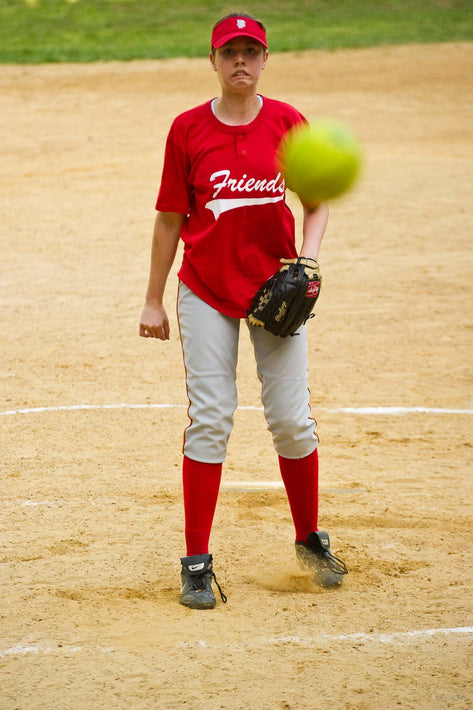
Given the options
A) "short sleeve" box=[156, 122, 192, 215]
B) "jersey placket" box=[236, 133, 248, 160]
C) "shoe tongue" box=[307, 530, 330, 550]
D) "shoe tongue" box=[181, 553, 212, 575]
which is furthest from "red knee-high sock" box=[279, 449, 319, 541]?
"jersey placket" box=[236, 133, 248, 160]

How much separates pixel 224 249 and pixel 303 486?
0.94 meters

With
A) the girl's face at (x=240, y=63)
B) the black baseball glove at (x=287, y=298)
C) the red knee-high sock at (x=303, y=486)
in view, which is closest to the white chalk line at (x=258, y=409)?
the red knee-high sock at (x=303, y=486)

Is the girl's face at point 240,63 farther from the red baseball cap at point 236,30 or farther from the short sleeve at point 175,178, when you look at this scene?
the short sleeve at point 175,178

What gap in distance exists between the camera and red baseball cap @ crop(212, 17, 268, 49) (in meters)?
3.25

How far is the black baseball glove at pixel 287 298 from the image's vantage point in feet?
10.6

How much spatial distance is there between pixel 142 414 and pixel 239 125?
2.52 meters

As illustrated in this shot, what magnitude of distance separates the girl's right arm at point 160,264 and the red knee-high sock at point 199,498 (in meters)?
0.51

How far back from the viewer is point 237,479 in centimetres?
466

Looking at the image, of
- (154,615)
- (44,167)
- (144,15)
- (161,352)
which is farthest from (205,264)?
(144,15)

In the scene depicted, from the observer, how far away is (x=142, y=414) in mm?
5512

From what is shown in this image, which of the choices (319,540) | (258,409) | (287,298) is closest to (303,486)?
(319,540)

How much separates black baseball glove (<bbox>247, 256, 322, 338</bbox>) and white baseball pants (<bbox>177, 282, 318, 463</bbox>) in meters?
0.11

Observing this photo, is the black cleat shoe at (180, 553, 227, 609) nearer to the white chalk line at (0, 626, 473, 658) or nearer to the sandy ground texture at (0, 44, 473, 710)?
the sandy ground texture at (0, 44, 473, 710)

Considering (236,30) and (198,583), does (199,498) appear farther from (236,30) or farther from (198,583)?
(236,30)
